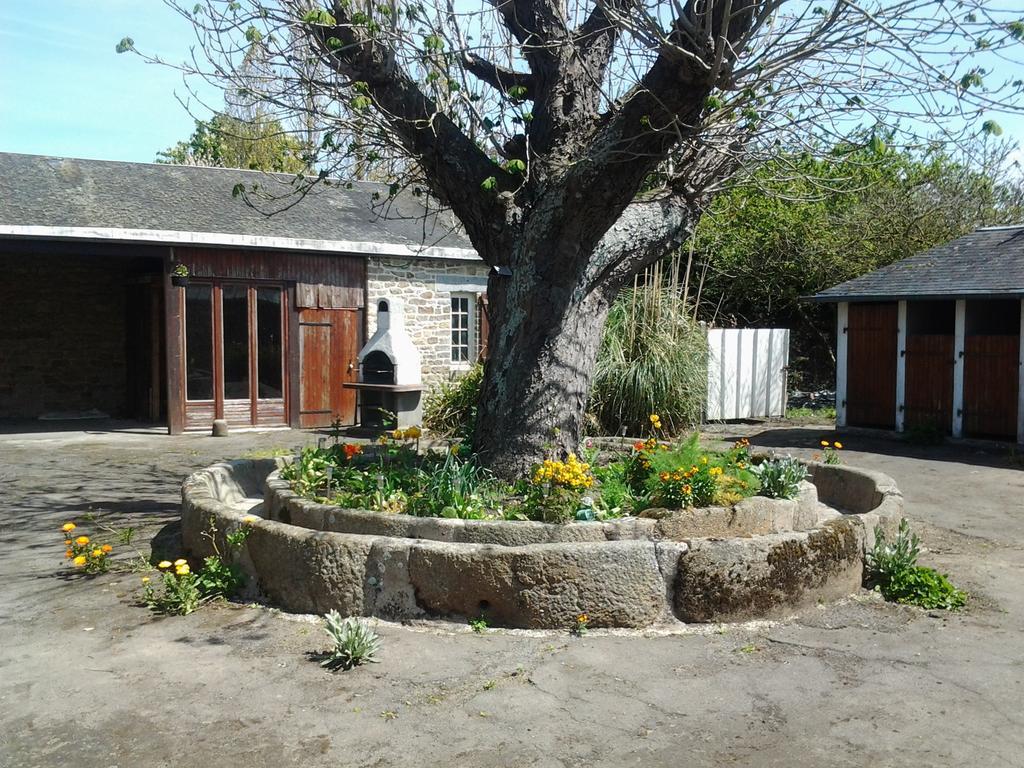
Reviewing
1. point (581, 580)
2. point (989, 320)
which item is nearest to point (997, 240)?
point (989, 320)

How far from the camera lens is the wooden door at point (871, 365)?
559 inches

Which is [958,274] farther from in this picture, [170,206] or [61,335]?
[61,335]

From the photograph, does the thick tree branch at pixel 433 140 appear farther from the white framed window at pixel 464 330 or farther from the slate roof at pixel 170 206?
the white framed window at pixel 464 330

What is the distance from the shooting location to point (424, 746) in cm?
367

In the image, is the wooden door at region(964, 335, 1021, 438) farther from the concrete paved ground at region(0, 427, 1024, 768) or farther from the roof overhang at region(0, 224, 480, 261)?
the roof overhang at region(0, 224, 480, 261)

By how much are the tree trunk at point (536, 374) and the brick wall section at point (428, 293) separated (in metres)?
9.58

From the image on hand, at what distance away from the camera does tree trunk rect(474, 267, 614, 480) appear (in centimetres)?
631

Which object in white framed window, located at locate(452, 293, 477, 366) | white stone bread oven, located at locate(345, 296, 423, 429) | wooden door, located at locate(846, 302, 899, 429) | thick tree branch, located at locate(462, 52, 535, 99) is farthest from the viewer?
white framed window, located at locate(452, 293, 477, 366)

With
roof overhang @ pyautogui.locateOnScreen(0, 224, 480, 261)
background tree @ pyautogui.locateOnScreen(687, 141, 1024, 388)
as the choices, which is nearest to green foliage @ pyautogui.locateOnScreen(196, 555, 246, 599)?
roof overhang @ pyautogui.locateOnScreen(0, 224, 480, 261)

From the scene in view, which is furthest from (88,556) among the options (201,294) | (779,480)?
(201,294)

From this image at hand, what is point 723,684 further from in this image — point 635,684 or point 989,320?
point 989,320

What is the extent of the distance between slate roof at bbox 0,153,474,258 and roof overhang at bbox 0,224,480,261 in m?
0.03

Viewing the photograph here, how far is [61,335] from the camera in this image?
1619 centimetres

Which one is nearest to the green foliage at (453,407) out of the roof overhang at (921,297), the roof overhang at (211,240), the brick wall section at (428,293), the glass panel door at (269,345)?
the brick wall section at (428,293)
